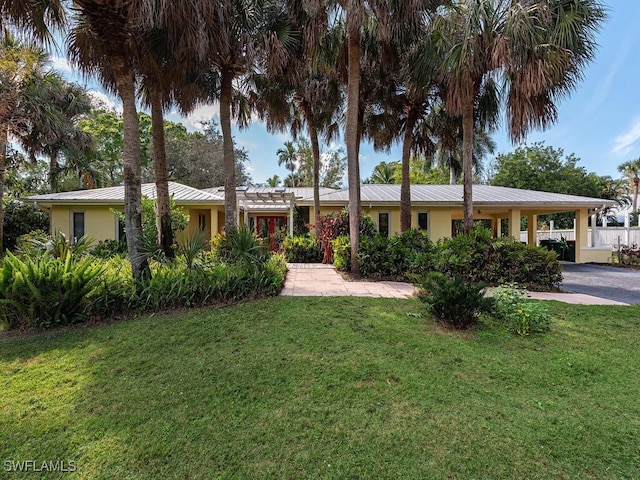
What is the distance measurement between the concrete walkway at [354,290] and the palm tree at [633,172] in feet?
128

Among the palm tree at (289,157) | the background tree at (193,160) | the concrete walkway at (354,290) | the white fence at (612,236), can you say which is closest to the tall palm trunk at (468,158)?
the concrete walkway at (354,290)

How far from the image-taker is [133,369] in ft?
12.4

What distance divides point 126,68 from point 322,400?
7.08 meters

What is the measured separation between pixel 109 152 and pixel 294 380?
27.5 metres

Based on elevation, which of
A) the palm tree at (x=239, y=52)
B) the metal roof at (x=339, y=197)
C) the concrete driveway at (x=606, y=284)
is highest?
the palm tree at (x=239, y=52)

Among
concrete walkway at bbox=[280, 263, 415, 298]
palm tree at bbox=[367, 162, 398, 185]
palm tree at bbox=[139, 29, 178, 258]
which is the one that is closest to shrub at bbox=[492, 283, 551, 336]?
concrete walkway at bbox=[280, 263, 415, 298]

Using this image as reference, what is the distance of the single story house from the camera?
13.6 m

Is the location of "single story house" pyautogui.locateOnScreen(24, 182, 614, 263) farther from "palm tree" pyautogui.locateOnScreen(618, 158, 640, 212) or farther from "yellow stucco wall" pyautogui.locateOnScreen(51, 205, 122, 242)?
"palm tree" pyautogui.locateOnScreen(618, 158, 640, 212)

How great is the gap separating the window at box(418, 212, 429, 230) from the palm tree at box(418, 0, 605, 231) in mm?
6080

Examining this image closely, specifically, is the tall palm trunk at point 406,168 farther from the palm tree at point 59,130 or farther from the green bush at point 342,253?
the palm tree at point 59,130

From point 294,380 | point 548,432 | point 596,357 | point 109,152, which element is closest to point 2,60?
point 294,380

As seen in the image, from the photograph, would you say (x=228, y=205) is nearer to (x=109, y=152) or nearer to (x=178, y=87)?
(x=178, y=87)

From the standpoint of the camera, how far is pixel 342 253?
1041cm

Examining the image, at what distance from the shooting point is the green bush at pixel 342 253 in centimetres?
1013
